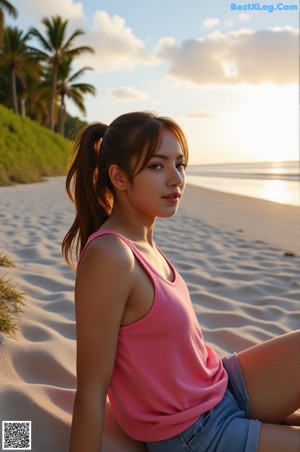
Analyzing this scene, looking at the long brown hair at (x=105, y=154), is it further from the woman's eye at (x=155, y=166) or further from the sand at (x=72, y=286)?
the sand at (x=72, y=286)

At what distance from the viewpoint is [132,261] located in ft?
4.66

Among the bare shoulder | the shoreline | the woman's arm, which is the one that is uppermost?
the bare shoulder

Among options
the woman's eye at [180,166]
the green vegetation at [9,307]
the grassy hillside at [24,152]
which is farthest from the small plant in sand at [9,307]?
the grassy hillside at [24,152]

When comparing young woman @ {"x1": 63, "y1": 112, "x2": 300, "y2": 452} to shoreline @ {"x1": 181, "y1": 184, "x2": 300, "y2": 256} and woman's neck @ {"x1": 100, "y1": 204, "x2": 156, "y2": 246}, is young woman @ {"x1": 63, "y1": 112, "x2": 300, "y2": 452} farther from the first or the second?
shoreline @ {"x1": 181, "y1": 184, "x2": 300, "y2": 256}

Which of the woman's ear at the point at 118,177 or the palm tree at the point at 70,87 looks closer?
the woman's ear at the point at 118,177

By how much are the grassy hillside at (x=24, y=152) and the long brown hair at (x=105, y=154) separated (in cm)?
1056

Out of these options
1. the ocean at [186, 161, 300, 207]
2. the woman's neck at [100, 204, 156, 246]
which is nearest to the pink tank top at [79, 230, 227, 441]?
the woman's neck at [100, 204, 156, 246]

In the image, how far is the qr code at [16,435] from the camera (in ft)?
5.20

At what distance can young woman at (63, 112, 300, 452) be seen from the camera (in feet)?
4.56

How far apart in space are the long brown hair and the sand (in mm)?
541

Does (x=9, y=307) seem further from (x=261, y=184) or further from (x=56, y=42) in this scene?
(x=56, y=42)

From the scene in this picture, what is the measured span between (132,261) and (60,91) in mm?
38899

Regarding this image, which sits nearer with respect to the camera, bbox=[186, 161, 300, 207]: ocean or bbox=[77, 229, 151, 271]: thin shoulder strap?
bbox=[77, 229, 151, 271]: thin shoulder strap

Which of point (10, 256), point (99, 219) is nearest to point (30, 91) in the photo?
point (10, 256)
